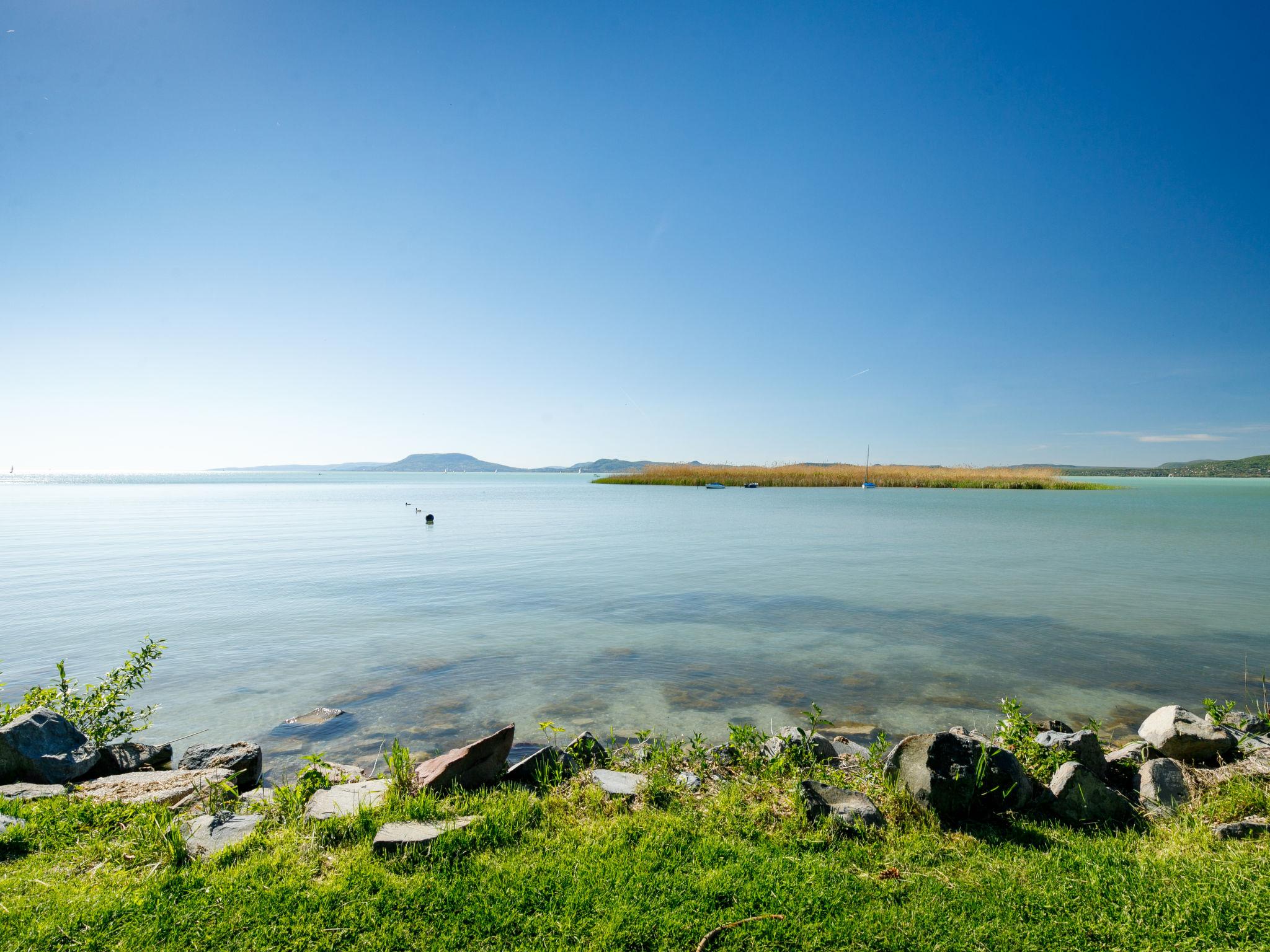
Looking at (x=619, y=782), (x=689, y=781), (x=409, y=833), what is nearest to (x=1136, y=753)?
(x=689, y=781)

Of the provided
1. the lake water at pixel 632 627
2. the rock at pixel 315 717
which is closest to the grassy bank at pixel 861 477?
the lake water at pixel 632 627

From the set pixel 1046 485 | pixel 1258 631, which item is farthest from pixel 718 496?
pixel 1258 631

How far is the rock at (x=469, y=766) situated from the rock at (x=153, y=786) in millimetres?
1874

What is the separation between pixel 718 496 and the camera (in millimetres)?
71500

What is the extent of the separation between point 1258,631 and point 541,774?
15101 millimetres

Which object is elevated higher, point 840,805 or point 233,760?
point 840,805

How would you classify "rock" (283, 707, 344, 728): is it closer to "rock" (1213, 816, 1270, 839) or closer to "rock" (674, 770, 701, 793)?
"rock" (674, 770, 701, 793)

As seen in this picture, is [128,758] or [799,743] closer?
[799,743]

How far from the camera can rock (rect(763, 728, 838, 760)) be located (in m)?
6.29

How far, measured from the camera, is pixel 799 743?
639 cm

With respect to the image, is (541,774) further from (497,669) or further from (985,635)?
(985,635)

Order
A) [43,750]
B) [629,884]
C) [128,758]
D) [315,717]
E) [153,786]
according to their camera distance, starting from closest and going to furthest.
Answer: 1. [629,884]
2. [153,786]
3. [43,750]
4. [128,758]
5. [315,717]

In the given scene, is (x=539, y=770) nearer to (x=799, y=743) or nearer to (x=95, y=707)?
(x=799, y=743)

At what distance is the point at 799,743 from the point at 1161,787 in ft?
9.66
